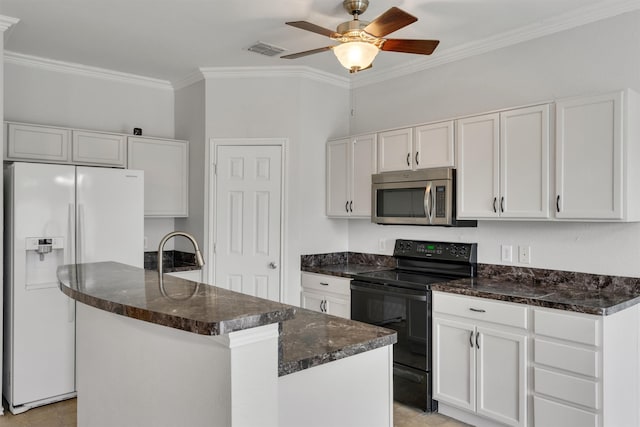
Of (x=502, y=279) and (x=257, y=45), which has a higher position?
(x=257, y=45)

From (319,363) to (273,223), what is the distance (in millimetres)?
2607

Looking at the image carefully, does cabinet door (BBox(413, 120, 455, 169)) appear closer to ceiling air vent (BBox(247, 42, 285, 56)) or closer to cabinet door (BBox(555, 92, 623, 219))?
cabinet door (BBox(555, 92, 623, 219))

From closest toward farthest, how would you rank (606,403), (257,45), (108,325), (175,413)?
1. (175,413)
2. (108,325)
3. (606,403)
4. (257,45)

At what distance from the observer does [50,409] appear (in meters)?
3.31

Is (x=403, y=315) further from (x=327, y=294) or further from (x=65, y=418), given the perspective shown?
(x=65, y=418)

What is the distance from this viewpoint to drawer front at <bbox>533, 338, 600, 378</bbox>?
248cm

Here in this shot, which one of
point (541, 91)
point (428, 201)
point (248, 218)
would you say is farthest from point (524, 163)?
point (248, 218)

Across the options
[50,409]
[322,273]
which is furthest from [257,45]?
[50,409]


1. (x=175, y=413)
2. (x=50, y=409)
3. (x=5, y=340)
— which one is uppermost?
(x=175, y=413)

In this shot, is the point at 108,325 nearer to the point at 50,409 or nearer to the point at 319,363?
the point at 319,363

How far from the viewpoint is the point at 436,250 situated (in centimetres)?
375

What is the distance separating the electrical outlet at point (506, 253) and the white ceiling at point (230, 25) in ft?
4.77

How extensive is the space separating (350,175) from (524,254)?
5.03ft

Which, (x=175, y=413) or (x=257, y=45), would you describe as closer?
(x=175, y=413)
